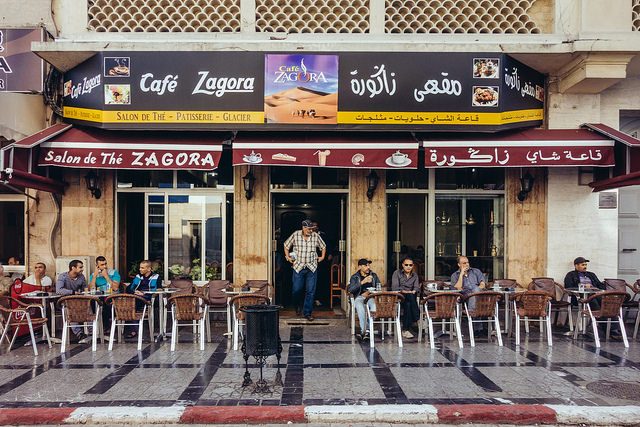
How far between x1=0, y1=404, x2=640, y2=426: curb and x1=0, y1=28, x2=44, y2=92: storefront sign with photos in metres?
6.99

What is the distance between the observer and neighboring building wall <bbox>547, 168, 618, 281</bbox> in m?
10.1

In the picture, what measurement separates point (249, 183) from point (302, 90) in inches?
84.1

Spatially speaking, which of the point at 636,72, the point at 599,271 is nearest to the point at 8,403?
the point at 599,271

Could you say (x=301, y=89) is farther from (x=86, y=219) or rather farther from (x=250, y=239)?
(x=86, y=219)

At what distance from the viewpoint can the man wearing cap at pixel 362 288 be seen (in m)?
8.75

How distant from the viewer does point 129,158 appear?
9180mm

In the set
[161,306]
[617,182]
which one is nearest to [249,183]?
[161,306]

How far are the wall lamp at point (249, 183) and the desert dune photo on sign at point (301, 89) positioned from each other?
1.20 metres

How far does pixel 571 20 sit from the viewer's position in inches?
382

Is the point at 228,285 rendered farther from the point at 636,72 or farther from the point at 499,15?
the point at 636,72

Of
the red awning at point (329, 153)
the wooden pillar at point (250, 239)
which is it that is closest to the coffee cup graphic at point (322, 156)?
the red awning at point (329, 153)

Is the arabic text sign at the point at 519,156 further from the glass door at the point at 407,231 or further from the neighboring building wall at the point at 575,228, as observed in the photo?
the glass door at the point at 407,231

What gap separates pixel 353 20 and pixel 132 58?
439 centimetres

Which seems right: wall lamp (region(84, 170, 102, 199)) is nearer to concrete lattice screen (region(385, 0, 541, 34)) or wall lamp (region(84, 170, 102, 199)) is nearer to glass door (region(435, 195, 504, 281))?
concrete lattice screen (region(385, 0, 541, 34))
